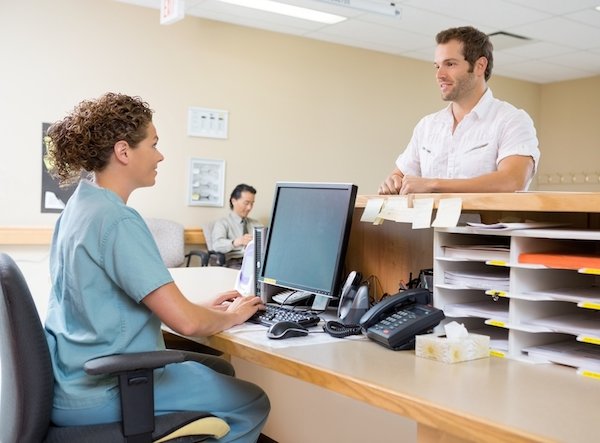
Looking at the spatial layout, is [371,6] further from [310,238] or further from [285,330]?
[285,330]

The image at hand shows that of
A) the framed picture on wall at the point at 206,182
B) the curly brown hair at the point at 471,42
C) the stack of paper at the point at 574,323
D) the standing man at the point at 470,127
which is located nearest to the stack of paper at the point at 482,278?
the stack of paper at the point at 574,323

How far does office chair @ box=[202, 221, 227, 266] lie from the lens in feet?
18.2

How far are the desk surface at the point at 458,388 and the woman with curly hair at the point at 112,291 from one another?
15cm

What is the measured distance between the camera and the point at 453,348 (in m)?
1.43

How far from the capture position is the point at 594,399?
3.91ft

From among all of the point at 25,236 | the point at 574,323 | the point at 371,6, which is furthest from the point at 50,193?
the point at 574,323

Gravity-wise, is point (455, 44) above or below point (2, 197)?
above

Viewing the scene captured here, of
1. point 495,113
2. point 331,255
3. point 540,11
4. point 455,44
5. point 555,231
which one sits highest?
point 540,11

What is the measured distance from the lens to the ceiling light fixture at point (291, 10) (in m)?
5.37

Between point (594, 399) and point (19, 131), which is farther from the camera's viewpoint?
point (19, 131)

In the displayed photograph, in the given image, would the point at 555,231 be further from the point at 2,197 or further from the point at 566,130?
the point at 566,130

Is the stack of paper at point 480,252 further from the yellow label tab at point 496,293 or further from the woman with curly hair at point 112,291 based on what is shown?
the woman with curly hair at point 112,291

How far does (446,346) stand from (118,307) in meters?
0.75

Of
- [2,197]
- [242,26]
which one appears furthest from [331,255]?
[242,26]
